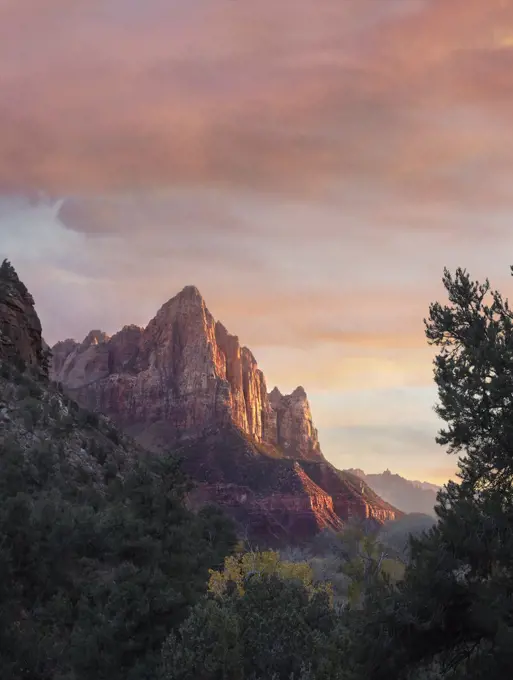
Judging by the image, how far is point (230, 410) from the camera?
172 metres

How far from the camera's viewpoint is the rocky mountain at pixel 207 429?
136000mm

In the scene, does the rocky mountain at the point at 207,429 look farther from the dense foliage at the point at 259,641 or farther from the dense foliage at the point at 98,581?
the dense foliage at the point at 259,641

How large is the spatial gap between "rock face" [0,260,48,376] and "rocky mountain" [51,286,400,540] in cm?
5773

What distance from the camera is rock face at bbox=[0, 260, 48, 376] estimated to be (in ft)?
226

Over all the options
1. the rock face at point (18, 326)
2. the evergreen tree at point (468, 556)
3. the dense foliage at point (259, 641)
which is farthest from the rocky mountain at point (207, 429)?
the evergreen tree at point (468, 556)

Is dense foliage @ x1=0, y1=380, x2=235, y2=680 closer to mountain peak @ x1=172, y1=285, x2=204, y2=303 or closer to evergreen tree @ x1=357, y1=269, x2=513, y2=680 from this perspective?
evergreen tree @ x1=357, y1=269, x2=513, y2=680

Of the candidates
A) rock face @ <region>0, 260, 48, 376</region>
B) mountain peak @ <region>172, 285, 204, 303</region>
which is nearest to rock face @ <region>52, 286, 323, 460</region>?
mountain peak @ <region>172, 285, 204, 303</region>

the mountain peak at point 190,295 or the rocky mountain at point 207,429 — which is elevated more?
the mountain peak at point 190,295

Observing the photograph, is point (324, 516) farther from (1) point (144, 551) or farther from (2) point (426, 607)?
(2) point (426, 607)

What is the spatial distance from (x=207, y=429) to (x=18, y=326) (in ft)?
315

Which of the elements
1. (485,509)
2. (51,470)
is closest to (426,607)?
(485,509)

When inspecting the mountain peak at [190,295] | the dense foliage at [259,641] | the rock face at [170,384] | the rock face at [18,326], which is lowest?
the dense foliage at [259,641]

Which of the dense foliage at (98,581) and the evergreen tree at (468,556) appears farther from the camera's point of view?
the dense foliage at (98,581)

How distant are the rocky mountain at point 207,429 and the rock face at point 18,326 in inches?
2273
